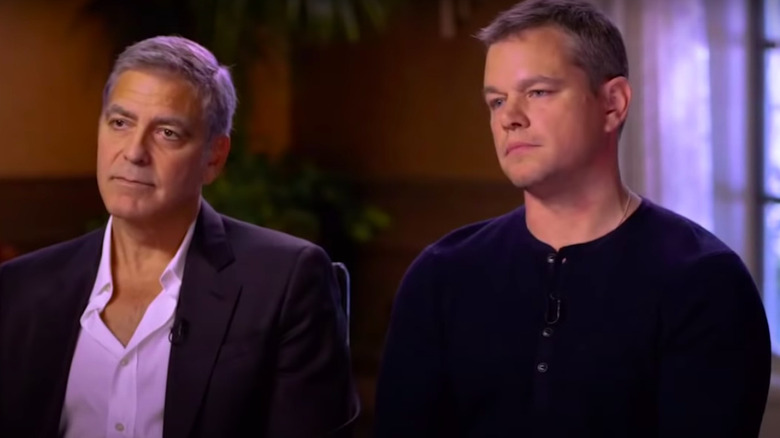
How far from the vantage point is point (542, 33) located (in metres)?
1.57

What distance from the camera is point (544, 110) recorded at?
1.56 metres

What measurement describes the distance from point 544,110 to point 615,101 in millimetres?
131

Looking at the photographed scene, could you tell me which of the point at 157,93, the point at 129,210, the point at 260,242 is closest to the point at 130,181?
the point at 129,210

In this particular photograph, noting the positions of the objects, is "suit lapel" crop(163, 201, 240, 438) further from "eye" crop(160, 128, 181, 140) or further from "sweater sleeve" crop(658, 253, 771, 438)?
"sweater sleeve" crop(658, 253, 771, 438)

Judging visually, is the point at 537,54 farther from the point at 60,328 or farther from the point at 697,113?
the point at 697,113

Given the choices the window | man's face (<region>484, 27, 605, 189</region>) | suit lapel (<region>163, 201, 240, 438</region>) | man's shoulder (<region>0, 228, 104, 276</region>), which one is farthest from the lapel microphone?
the window

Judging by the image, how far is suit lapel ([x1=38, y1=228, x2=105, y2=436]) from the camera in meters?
1.75

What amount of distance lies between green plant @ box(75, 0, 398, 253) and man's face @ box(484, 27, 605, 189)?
94.6 inches

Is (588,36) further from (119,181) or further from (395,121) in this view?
(395,121)

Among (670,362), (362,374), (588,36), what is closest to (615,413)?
(670,362)

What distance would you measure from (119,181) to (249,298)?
11.4 inches

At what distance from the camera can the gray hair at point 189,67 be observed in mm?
1758

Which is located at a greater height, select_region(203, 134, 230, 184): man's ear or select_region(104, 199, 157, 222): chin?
select_region(203, 134, 230, 184): man's ear

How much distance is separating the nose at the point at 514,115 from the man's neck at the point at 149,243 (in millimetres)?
602
